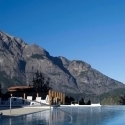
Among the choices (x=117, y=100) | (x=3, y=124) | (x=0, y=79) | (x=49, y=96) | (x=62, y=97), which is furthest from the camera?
(x=0, y=79)

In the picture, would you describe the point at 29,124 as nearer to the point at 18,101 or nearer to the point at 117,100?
the point at 18,101

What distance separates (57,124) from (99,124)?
2.30m

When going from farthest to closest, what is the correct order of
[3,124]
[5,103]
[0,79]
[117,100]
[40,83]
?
[0,79] → [117,100] → [40,83] → [5,103] → [3,124]

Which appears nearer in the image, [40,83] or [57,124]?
[57,124]

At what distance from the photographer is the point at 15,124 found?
16312 mm

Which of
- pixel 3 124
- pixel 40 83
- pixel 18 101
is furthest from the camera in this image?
pixel 40 83

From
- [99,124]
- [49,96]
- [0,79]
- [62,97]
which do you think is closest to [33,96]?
[49,96]

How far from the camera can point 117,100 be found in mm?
93188

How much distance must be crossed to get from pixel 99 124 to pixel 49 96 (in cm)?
3898

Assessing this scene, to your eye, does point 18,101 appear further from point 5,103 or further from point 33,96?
point 33,96

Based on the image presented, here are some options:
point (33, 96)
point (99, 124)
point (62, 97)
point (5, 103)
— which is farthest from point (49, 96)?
point (99, 124)

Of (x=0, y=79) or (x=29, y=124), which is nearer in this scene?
(x=29, y=124)

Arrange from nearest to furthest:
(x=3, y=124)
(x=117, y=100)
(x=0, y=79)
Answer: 1. (x=3, y=124)
2. (x=117, y=100)
3. (x=0, y=79)

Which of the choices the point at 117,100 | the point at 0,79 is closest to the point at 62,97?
the point at 117,100
